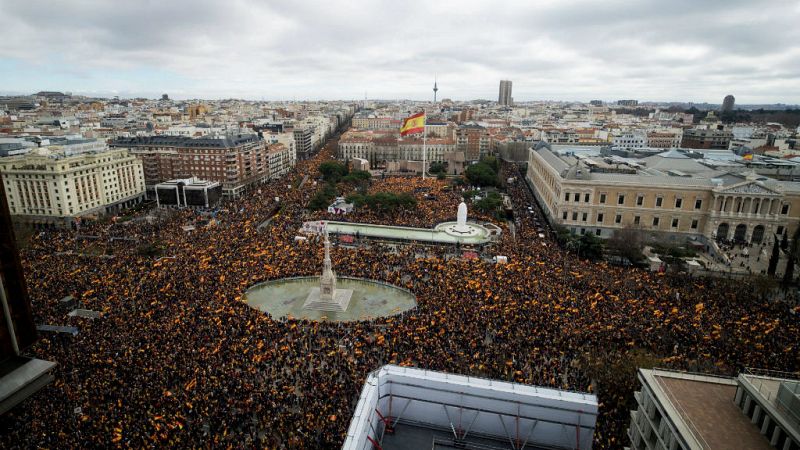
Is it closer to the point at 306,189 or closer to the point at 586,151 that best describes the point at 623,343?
the point at 306,189

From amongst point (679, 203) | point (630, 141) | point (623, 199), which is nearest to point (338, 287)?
point (623, 199)

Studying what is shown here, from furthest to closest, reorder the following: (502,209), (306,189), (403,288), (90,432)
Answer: (306,189) < (502,209) < (403,288) < (90,432)

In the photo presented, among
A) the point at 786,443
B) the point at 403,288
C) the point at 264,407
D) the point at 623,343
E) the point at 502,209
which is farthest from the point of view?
the point at 502,209

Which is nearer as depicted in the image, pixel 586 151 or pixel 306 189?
pixel 306 189

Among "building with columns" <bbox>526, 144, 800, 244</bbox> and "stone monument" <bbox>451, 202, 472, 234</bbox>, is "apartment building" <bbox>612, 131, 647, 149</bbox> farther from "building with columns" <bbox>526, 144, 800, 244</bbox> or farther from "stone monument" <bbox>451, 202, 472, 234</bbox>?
"stone monument" <bbox>451, 202, 472, 234</bbox>

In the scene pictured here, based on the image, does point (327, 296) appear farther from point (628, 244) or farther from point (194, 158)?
point (194, 158)

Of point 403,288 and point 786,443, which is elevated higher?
point 786,443

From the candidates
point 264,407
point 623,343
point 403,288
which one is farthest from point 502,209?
point 264,407

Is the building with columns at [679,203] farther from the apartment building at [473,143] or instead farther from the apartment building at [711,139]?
the apartment building at [711,139]
